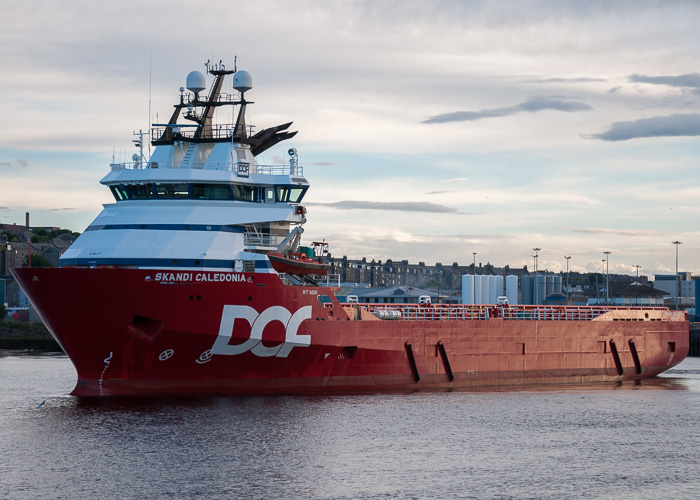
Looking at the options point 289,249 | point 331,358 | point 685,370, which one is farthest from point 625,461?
point 685,370

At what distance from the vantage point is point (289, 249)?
35.1 metres

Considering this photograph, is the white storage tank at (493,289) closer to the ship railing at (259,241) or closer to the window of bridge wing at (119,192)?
the ship railing at (259,241)

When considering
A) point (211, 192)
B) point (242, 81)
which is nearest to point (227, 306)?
point (211, 192)

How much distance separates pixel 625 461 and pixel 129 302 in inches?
608

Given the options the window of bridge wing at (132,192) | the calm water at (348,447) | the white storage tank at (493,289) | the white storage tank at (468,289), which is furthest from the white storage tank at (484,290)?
the window of bridge wing at (132,192)

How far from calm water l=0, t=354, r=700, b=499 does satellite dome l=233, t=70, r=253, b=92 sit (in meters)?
12.3

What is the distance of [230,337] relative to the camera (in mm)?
31750

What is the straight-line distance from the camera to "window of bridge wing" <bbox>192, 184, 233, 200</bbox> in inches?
1362

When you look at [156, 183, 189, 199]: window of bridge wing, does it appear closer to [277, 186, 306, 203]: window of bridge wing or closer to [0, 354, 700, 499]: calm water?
[277, 186, 306, 203]: window of bridge wing

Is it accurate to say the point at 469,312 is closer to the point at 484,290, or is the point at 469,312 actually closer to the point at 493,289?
the point at 484,290

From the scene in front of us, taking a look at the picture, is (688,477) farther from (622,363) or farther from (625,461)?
(622,363)

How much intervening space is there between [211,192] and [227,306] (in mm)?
5054

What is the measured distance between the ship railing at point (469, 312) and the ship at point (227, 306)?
10 cm

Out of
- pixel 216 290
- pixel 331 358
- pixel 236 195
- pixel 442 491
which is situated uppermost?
pixel 236 195
